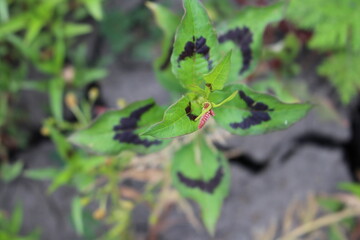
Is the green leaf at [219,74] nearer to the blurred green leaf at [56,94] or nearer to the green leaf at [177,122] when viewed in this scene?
the green leaf at [177,122]

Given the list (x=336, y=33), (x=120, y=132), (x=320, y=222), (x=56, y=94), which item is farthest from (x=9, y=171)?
(x=336, y=33)

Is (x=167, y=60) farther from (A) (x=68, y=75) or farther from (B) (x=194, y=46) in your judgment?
(A) (x=68, y=75)

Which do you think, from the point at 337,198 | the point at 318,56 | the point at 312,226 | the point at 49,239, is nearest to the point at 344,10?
the point at 318,56

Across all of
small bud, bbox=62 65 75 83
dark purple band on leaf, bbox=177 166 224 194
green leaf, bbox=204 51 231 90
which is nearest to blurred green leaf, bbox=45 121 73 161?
small bud, bbox=62 65 75 83

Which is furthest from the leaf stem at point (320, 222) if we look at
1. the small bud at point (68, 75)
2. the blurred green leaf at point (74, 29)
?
the blurred green leaf at point (74, 29)

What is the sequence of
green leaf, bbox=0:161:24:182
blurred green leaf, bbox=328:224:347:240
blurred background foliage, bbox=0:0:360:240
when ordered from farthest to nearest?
green leaf, bbox=0:161:24:182
blurred green leaf, bbox=328:224:347:240
blurred background foliage, bbox=0:0:360:240

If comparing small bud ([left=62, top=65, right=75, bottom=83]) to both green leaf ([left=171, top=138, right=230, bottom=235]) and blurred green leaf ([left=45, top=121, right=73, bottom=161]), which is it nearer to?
blurred green leaf ([left=45, top=121, right=73, bottom=161])

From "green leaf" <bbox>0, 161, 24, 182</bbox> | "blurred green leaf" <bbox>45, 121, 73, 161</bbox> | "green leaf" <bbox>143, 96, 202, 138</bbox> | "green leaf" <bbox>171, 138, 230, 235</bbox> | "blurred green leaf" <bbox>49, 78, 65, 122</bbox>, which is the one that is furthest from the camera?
"green leaf" <bbox>0, 161, 24, 182</bbox>
